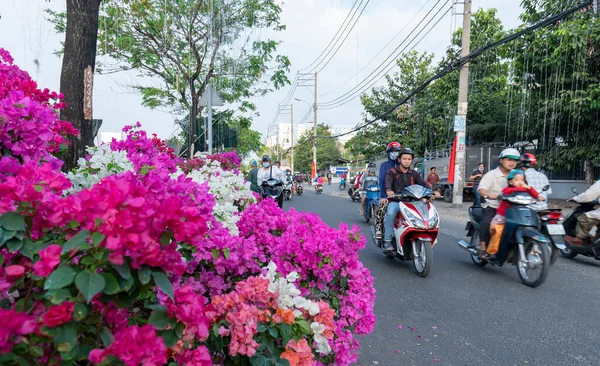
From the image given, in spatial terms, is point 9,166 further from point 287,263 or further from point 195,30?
point 195,30

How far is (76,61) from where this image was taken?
4.30 metres

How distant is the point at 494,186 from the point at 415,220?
1140 millimetres

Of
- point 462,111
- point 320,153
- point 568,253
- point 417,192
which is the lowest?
point 568,253

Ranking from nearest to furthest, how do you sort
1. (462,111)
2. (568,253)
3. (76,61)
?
(76,61)
(568,253)
(462,111)

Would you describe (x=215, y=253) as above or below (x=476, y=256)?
above

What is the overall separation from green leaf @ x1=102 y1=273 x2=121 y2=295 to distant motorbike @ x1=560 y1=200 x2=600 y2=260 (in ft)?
21.5

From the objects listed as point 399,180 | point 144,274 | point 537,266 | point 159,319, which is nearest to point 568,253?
point 537,266

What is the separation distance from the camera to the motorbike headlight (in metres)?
5.16

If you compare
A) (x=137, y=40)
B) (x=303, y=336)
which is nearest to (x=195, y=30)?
(x=137, y=40)

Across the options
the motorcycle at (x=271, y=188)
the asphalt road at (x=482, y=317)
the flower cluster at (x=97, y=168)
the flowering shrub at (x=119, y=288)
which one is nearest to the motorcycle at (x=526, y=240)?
the asphalt road at (x=482, y=317)

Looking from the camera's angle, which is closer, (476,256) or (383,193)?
(476,256)

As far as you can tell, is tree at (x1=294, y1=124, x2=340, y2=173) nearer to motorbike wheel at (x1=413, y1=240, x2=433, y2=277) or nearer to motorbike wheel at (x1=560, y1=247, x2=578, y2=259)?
motorbike wheel at (x1=560, y1=247, x2=578, y2=259)

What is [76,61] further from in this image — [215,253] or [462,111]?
[462,111]

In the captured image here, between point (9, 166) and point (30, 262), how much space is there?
0.95 metres
